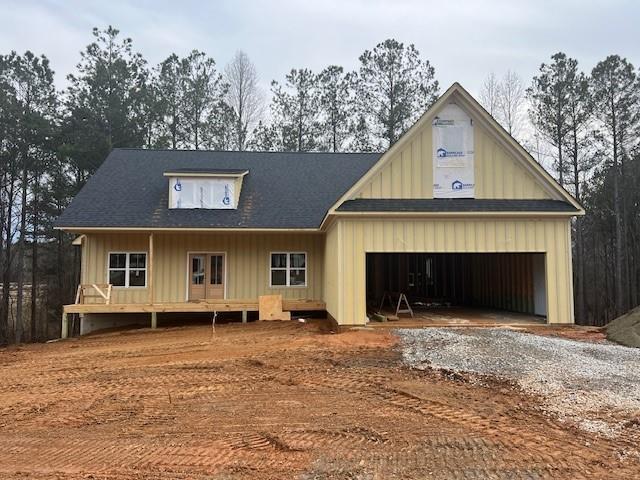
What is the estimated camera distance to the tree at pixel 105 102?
26047mm

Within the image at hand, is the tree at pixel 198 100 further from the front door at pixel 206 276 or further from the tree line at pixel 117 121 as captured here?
the front door at pixel 206 276

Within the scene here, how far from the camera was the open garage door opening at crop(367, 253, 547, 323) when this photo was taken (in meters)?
13.9

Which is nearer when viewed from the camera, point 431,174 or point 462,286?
point 431,174

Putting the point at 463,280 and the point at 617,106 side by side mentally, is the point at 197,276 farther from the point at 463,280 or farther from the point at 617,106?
the point at 617,106

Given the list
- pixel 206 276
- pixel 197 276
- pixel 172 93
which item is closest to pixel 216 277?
pixel 206 276

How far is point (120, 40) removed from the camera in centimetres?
2811

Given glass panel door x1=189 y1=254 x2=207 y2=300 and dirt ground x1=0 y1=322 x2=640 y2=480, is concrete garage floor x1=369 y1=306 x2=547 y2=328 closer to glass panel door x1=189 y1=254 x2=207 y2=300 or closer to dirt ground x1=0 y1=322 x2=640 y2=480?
dirt ground x1=0 y1=322 x2=640 y2=480

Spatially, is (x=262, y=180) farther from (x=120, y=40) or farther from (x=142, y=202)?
(x=120, y=40)

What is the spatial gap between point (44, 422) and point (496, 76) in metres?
28.2

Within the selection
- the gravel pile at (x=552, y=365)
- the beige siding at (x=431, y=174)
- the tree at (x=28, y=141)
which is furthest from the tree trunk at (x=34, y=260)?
the gravel pile at (x=552, y=365)

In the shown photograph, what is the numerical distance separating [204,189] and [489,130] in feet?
31.7

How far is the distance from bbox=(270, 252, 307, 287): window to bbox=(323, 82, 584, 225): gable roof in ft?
15.4

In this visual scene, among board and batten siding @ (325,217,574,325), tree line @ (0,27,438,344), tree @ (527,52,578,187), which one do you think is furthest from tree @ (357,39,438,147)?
board and batten siding @ (325,217,574,325)

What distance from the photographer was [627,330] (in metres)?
10.4
